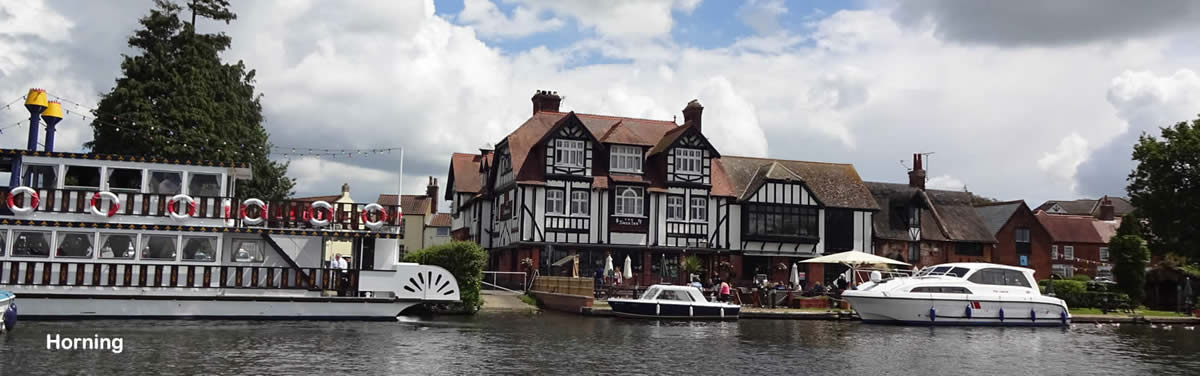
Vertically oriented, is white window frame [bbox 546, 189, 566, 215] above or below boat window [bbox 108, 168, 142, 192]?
above

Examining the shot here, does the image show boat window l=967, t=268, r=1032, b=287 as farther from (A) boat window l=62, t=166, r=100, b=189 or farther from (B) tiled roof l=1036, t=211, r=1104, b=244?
(B) tiled roof l=1036, t=211, r=1104, b=244

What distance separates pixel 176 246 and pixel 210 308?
1936 millimetres

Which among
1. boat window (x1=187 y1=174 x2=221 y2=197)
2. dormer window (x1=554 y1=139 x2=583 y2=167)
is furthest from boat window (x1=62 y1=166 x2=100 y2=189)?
dormer window (x1=554 y1=139 x2=583 y2=167)

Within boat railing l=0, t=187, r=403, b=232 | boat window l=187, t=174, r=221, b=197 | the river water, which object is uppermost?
boat window l=187, t=174, r=221, b=197

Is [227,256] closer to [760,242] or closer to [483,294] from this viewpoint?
[483,294]

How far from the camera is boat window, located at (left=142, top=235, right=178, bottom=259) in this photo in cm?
2625

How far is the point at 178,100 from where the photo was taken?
37625mm

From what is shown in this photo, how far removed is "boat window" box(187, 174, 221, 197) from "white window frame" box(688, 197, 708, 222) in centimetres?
2383

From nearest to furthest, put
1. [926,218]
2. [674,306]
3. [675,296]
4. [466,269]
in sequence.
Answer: [466,269] → [674,306] → [675,296] → [926,218]

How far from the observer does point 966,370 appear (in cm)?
2052

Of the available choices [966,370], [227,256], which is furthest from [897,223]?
[227,256]

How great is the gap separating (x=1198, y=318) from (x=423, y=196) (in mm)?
50982

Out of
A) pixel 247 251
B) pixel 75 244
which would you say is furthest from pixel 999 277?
pixel 75 244

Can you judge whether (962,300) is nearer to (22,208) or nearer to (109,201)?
(109,201)
